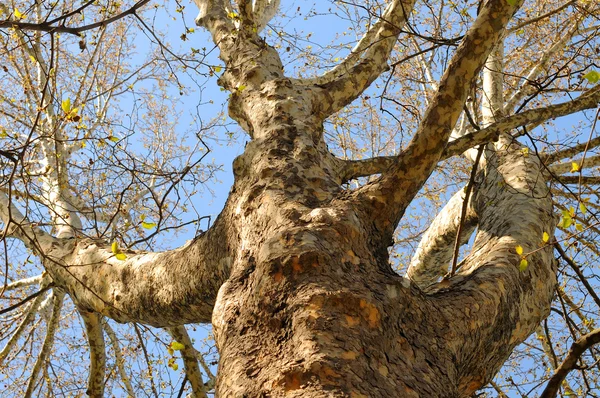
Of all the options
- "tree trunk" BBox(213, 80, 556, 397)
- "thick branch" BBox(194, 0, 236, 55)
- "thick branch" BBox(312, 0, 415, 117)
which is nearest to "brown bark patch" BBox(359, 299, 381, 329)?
"tree trunk" BBox(213, 80, 556, 397)

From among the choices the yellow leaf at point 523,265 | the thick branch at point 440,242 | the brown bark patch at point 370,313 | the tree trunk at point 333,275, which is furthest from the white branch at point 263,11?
the brown bark patch at point 370,313

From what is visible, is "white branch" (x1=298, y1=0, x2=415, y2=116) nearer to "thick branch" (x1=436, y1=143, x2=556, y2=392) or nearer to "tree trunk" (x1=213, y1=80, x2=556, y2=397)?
"tree trunk" (x1=213, y1=80, x2=556, y2=397)

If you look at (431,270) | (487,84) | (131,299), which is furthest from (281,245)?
(487,84)

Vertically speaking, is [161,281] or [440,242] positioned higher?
[440,242]

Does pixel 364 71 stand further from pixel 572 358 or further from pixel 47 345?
pixel 47 345

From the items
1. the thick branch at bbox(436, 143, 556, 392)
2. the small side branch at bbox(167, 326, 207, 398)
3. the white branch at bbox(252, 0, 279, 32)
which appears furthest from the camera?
the white branch at bbox(252, 0, 279, 32)

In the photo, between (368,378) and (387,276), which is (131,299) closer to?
(387,276)

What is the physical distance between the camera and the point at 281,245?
1.79 m

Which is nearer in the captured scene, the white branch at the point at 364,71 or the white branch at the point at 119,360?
the white branch at the point at 364,71

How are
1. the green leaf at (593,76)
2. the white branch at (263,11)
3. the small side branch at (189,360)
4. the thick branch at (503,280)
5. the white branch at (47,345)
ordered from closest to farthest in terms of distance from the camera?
the green leaf at (593,76), the thick branch at (503,280), the small side branch at (189,360), the white branch at (47,345), the white branch at (263,11)

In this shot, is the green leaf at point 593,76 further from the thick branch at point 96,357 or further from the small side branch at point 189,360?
the thick branch at point 96,357

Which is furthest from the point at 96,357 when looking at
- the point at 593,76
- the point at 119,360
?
the point at 593,76

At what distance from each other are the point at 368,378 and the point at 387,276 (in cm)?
50

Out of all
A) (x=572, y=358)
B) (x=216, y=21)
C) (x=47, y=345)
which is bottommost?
(x=572, y=358)
